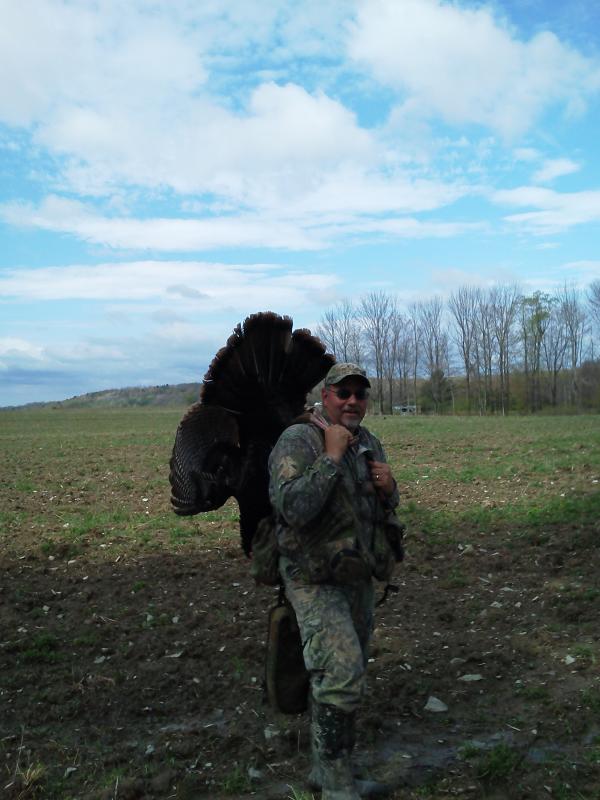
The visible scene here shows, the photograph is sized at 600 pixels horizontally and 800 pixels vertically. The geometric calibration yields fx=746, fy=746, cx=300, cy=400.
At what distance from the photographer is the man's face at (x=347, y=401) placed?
3.98 m

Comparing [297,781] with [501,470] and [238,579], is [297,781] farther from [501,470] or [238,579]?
[501,470]

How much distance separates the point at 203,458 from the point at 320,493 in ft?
4.45

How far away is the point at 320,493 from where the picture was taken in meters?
3.57

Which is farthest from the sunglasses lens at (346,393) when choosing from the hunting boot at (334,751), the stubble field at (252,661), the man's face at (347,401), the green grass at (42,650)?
the green grass at (42,650)

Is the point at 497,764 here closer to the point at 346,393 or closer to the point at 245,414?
the point at 346,393

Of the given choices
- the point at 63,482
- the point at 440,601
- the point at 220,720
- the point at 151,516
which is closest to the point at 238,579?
the point at 440,601

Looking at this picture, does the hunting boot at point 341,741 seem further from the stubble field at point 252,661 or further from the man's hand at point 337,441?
the man's hand at point 337,441

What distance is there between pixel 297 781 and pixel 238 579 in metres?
3.95

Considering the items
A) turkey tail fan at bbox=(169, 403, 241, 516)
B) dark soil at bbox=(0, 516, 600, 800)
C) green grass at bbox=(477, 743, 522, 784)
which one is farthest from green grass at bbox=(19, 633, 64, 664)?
green grass at bbox=(477, 743, 522, 784)

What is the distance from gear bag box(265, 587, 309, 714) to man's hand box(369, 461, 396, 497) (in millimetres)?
873

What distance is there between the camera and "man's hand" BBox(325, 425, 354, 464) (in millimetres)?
3635

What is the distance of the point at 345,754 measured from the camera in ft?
12.1

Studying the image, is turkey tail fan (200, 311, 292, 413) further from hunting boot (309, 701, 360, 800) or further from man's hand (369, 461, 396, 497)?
hunting boot (309, 701, 360, 800)

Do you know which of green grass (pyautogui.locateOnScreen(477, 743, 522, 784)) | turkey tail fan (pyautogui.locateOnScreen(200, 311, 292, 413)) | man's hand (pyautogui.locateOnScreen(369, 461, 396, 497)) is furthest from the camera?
turkey tail fan (pyautogui.locateOnScreen(200, 311, 292, 413))
